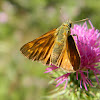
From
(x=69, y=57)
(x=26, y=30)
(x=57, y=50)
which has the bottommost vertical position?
(x=69, y=57)

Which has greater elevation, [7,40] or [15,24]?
[15,24]

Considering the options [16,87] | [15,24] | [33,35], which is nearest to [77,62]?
[16,87]

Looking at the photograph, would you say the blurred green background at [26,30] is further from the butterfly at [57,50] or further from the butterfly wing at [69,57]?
the butterfly wing at [69,57]

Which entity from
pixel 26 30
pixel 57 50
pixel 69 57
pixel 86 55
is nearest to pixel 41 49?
pixel 57 50

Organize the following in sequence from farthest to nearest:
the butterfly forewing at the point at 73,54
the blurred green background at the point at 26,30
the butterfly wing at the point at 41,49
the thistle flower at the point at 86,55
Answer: the blurred green background at the point at 26,30, the thistle flower at the point at 86,55, the butterfly wing at the point at 41,49, the butterfly forewing at the point at 73,54

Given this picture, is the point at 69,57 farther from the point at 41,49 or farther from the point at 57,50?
the point at 41,49

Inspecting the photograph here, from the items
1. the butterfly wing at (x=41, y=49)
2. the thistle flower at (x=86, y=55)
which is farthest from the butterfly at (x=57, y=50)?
the thistle flower at (x=86, y=55)

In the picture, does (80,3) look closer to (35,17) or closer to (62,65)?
(35,17)
